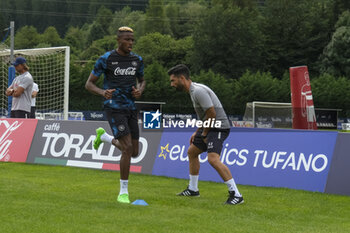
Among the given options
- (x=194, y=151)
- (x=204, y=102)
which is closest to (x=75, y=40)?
(x=194, y=151)

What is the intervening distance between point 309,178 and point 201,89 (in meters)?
2.89

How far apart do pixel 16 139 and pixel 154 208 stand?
8.11m

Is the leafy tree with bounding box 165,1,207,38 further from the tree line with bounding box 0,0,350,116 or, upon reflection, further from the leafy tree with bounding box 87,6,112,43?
the leafy tree with bounding box 87,6,112,43

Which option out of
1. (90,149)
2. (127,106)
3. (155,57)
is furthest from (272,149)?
(155,57)

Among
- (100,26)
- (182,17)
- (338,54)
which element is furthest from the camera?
(100,26)

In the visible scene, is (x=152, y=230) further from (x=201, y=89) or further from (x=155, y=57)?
(x=155, y=57)

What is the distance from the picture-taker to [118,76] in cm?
889

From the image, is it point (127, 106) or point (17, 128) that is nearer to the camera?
point (127, 106)

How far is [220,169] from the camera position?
9.07 meters

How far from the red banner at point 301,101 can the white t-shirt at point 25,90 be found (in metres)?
6.72

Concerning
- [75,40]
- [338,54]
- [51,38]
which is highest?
[338,54]

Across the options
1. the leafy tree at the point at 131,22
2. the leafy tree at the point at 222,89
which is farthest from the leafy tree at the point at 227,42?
the leafy tree at the point at 131,22

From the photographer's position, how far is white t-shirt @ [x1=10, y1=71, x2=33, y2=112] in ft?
47.7

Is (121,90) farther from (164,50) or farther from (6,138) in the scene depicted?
(164,50)
